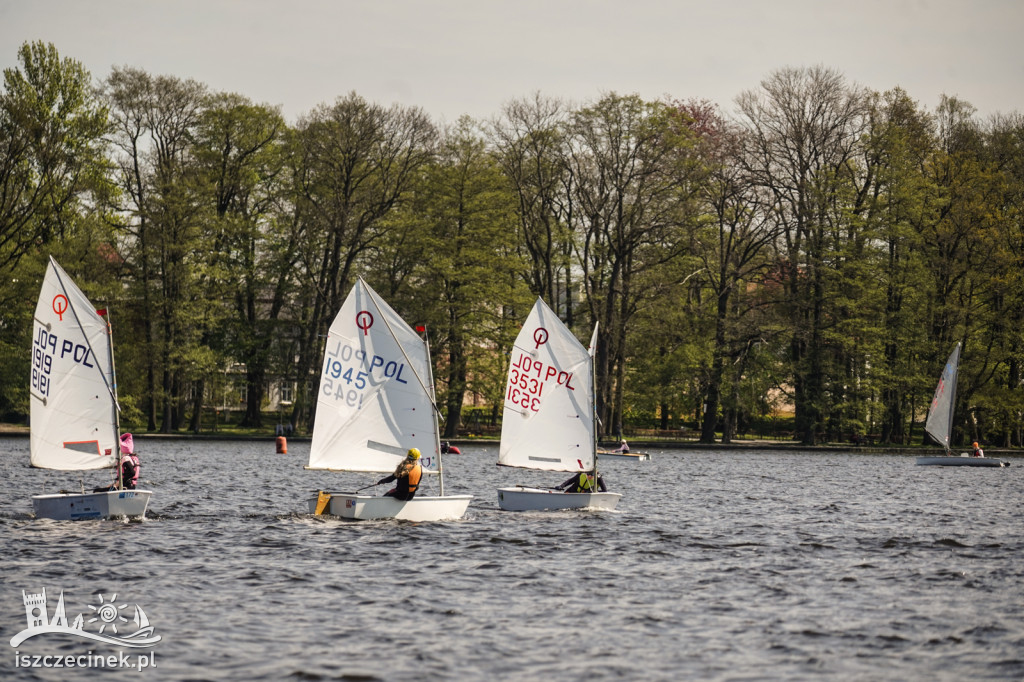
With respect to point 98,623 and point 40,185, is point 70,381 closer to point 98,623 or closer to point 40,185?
point 98,623

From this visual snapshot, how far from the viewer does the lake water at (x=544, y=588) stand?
13.5 metres

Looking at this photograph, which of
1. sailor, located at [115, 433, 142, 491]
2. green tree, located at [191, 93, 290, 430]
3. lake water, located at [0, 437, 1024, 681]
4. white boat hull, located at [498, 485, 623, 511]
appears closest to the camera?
lake water, located at [0, 437, 1024, 681]

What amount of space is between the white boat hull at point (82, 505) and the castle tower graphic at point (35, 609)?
763 centimetres

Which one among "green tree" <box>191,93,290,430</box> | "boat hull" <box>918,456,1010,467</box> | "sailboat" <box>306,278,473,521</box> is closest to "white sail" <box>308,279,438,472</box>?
"sailboat" <box>306,278,473,521</box>

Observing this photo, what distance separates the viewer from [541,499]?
1114 inches

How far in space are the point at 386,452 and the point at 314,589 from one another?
26.7 ft

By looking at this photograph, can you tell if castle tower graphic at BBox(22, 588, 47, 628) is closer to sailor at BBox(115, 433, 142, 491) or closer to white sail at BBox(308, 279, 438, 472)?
sailor at BBox(115, 433, 142, 491)

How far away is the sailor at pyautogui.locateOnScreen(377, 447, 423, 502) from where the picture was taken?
2494cm

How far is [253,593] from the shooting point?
683 inches

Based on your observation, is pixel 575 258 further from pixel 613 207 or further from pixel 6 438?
pixel 6 438

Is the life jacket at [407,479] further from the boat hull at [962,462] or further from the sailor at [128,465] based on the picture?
the boat hull at [962,462]

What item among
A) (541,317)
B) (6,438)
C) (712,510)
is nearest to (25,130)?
(6,438)

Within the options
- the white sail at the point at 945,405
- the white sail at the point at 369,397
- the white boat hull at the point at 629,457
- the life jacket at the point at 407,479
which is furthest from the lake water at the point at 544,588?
the white sail at the point at 945,405

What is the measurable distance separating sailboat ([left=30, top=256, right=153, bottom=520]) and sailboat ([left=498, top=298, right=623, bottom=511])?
9904mm
